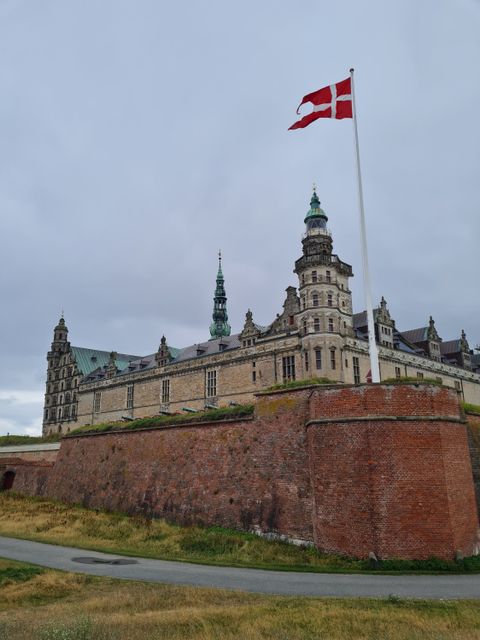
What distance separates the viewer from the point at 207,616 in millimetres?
10828

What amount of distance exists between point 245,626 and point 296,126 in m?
16.9

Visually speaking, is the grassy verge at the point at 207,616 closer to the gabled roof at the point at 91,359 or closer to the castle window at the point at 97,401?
the castle window at the point at 97,401

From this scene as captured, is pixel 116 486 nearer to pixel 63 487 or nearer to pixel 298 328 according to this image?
pixel 63 487

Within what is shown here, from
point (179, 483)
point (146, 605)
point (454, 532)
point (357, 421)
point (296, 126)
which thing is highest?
point (296, 126)

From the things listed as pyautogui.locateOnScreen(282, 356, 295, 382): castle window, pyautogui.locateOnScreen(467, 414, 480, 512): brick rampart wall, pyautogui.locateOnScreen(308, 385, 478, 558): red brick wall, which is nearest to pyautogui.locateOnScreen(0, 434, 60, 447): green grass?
pyautogui.locateOnScreen(282, 356, 295, 382): castle window

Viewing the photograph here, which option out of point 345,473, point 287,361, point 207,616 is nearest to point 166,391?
point 287,361

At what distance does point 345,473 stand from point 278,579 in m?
4.81

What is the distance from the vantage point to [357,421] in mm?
18828

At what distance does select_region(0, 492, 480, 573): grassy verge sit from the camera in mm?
17016

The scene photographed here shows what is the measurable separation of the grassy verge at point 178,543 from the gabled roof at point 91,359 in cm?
5107

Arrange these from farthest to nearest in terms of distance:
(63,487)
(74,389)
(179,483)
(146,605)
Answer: (74,389), (63,487), (179,483), (146,605)

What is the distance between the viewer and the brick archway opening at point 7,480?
144ft

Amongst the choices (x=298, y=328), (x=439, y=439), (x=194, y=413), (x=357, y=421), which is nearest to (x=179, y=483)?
(x=194, y=413)

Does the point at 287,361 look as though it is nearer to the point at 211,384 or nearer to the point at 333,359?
the point at 333,359
